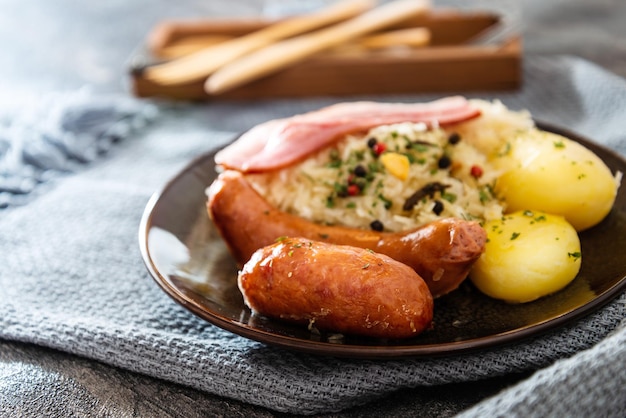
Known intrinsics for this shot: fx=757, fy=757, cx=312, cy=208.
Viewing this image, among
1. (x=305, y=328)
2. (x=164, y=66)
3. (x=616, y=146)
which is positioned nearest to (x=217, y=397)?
(x=305, y=328)

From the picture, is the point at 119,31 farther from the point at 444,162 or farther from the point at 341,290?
the point at 341,290

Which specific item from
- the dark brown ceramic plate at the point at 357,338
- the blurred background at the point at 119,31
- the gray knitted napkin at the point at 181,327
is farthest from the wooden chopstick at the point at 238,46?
the dark brown ceramic plate at the point at 357,338

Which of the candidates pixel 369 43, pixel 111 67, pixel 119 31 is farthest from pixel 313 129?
pixel 119 31

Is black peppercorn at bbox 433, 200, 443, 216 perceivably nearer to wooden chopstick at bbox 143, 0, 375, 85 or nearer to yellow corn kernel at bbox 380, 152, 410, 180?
yellow corn kernel at bbox 380, 152, 410, 180

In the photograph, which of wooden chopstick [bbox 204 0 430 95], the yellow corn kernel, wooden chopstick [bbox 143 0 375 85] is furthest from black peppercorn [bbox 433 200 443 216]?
wooden chopstick [bbox 143 0 375 85]

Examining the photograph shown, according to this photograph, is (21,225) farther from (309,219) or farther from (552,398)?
(552,398)
